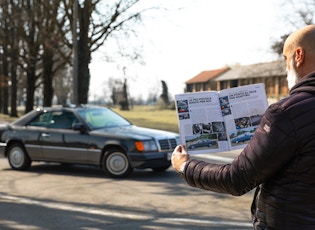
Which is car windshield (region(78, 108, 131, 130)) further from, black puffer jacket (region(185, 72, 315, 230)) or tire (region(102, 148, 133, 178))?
black puffer jacket (region(185, 72, 315, 230))

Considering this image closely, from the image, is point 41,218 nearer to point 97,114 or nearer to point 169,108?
point 97,114

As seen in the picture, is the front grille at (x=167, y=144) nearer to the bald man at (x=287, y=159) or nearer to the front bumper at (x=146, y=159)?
the front bumper at (x=146, y=159)

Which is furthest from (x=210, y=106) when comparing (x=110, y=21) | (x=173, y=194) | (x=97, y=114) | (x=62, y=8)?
(x=62, y=8)

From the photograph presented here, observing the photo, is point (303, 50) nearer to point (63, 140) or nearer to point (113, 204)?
point (113, 204)

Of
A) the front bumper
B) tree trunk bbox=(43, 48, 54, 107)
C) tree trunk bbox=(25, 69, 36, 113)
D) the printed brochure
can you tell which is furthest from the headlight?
tree trunk bbox=(25, 69, 36, 113)

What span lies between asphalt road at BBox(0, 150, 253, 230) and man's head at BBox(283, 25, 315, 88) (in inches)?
156

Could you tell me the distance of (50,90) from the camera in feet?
96.2

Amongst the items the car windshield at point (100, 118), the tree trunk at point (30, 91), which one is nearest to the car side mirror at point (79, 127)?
the car windshield at point (100, 118)

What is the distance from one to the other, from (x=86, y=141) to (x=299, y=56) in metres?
8.08

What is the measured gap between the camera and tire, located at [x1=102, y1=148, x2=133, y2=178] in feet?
30.6

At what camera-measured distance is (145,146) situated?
930 centimetres

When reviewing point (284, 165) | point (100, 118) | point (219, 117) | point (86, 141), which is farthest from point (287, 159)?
point (100, 118)

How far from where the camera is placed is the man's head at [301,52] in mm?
1947

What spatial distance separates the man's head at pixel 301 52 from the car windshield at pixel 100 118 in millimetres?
8153
